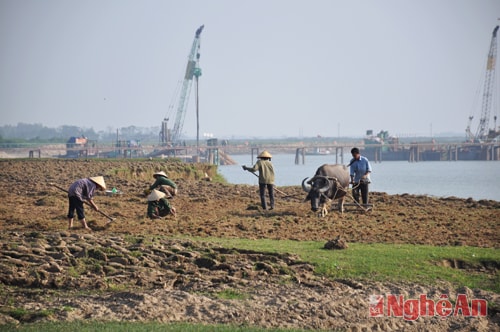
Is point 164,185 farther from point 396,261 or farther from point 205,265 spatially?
point 396,261

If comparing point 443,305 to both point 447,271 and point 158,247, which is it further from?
point 158,247

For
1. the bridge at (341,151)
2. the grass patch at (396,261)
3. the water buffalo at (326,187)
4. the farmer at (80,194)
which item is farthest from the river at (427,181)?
the bridge at (341,151)

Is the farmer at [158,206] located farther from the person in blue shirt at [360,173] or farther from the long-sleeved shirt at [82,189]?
the person in blue shirt at [360,173]

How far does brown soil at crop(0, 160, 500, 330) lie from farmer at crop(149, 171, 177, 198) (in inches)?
28.2

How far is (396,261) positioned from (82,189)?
7346 millimetres

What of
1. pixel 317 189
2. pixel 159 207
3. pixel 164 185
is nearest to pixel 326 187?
pixel 317 189

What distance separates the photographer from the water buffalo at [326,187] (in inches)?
843

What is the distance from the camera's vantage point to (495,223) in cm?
2009

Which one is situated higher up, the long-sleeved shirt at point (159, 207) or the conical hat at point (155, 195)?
the conical hat at point (155, 195)

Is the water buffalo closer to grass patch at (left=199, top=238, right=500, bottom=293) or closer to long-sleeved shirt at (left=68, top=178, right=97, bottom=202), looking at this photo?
grass patch at (left=199, top=238, right=500, bottom=293)

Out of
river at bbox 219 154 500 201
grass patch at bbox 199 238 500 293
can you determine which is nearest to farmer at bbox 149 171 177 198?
grass patch at bbox 199 238 500 293

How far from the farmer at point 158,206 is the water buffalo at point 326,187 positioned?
3.96 m

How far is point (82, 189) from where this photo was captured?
1783 centimetres

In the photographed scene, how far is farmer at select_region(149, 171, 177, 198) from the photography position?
19.7 m
